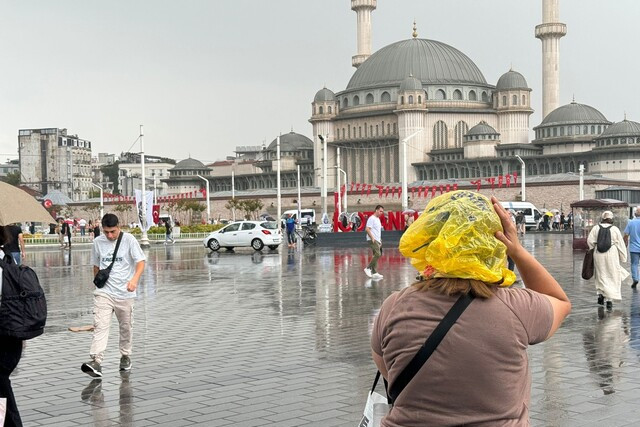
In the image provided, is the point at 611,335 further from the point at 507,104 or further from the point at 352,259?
the point at 507,104

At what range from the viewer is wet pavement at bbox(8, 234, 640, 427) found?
678 centimetres

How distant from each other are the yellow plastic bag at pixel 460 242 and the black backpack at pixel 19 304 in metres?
2.78

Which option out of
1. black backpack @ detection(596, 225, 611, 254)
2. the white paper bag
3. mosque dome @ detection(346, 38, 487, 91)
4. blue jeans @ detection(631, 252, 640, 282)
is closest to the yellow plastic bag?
the white paper bag

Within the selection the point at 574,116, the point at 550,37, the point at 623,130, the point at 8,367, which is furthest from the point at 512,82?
the point at 8,367

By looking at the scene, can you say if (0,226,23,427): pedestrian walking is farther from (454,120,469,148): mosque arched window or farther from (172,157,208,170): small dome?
(172,157,208,170): small dome

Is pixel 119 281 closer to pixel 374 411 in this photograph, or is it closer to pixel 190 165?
pixel 374 411

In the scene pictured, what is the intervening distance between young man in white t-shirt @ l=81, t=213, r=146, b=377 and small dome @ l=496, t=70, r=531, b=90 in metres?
84.4

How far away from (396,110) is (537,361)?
266ft

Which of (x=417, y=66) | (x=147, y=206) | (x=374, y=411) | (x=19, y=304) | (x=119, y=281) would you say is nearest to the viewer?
(x=374, y=411)

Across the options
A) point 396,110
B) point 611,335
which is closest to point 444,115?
point 396,110

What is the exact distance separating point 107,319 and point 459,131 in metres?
84.3

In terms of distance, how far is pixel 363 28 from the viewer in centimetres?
10162

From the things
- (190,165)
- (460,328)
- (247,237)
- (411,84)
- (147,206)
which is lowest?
(247,237)

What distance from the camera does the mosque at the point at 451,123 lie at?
82.4 metres
